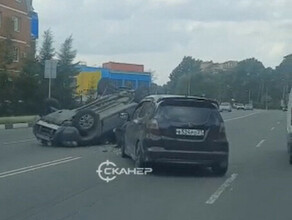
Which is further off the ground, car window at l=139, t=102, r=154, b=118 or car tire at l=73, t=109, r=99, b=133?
car window at l=139, t=102, r=154, b=118

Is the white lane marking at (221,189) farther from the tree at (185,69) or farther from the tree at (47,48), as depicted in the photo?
the tree at (185,69)

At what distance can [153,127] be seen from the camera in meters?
12.9

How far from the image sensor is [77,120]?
19578 mm

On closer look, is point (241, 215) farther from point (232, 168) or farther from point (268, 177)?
point (232, 168)

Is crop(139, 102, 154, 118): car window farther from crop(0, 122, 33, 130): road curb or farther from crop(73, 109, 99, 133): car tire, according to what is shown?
crop(0, 122, 33, 130): road curb

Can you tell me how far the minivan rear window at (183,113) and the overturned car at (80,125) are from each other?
680 centimetres

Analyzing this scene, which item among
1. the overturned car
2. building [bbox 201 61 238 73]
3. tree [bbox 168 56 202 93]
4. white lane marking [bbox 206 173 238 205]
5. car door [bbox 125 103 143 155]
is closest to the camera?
white lane marking [bbox 206 173 238 205]

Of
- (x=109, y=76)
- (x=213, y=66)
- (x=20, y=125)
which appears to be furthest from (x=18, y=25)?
(x=213, y=66)

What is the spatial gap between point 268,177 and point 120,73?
223 ft

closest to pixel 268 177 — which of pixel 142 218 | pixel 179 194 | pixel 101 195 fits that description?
pixel 179 194

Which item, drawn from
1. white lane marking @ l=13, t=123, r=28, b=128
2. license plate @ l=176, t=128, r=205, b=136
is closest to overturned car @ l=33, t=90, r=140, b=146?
license plate @ l=176, t=128, r=205, b=136

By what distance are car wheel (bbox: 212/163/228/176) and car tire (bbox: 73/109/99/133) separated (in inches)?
272

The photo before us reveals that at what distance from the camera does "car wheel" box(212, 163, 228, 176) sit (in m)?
13.2

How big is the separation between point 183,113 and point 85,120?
23.1 ft
